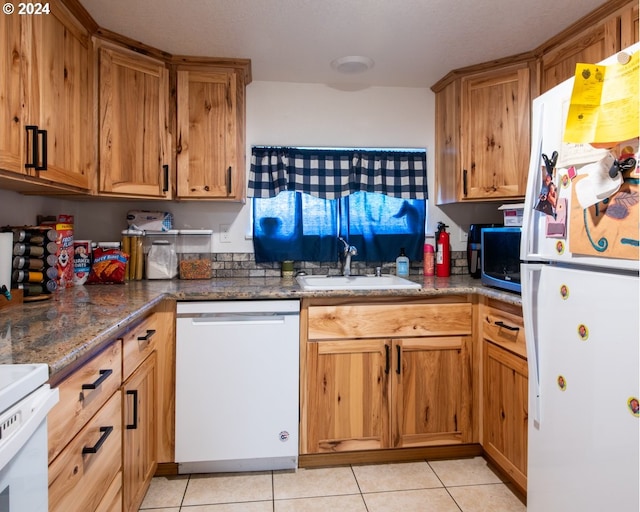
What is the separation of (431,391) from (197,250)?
5.37ft

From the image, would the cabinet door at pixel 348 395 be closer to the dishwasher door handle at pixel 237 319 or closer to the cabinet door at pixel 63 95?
the dishwasher door handle at pixel 237 319

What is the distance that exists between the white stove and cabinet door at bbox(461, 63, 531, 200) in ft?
7.35

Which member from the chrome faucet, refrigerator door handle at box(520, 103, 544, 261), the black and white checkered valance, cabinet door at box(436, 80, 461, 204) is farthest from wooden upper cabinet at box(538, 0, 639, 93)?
the chrome faucet

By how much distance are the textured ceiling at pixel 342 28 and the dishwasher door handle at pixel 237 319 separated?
141cm

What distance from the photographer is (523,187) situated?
2229 mm

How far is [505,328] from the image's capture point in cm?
188

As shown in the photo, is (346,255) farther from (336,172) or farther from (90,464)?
(90,464)

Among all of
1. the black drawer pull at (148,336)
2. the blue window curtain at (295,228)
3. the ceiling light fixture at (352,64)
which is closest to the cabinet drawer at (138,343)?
the black drawer pull at (148,336)

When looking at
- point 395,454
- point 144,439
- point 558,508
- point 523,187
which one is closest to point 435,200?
point 523,187

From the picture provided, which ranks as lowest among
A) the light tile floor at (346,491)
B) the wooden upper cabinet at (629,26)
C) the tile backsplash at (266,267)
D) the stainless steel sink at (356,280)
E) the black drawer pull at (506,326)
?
the light tile floor at (346,491)

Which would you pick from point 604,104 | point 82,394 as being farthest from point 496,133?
point 82,394

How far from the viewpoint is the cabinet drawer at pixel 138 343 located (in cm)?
147

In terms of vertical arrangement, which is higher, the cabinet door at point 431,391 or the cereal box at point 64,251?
the cereal box at point 64,251

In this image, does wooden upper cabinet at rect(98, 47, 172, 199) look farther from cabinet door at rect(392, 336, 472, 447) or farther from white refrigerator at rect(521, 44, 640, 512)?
white refrigerator at rect(521, 44, 640, 512)
